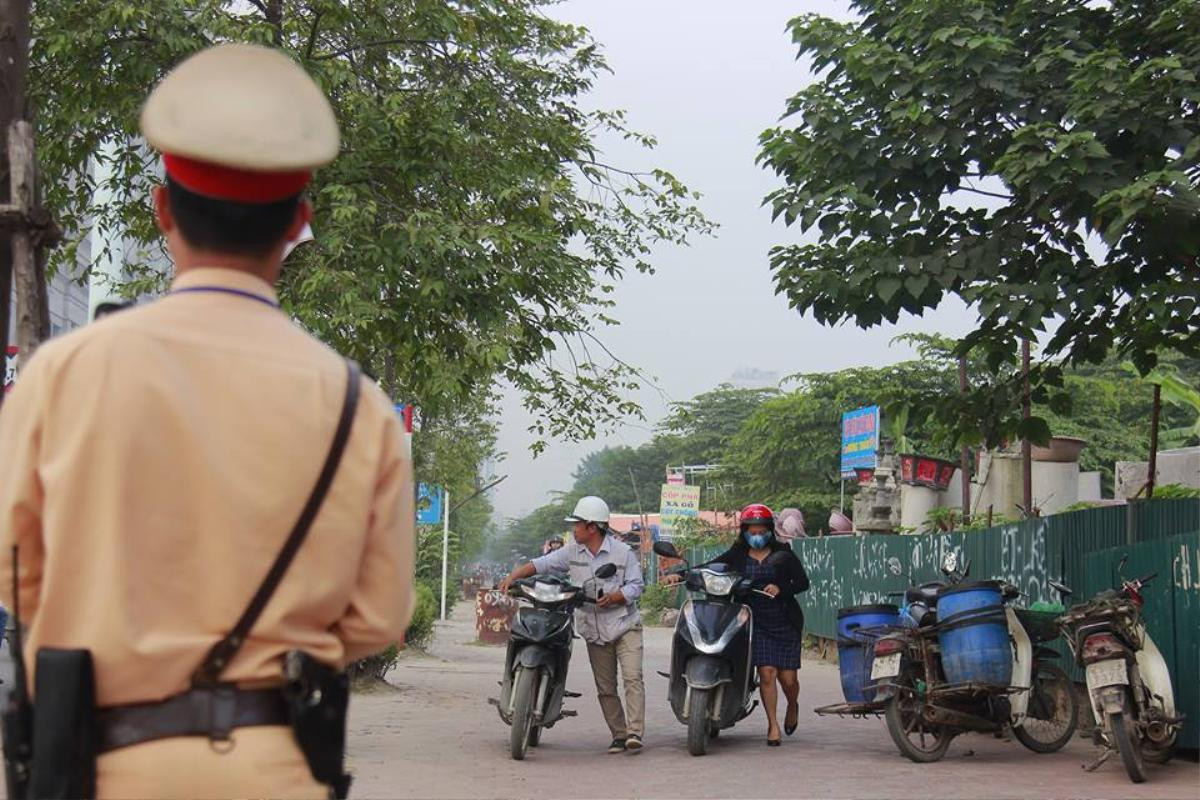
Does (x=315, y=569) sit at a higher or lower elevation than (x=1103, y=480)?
lower

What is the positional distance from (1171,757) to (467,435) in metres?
25.1

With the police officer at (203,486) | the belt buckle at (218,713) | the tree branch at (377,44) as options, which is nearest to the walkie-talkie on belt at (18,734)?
the police officer at (203,486)

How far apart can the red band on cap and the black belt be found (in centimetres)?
74

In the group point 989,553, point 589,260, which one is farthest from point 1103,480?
point 589,260

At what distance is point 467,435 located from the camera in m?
34.6

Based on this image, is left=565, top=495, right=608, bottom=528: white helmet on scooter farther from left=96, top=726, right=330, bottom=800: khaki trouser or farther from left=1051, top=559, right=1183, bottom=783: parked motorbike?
left=96, top=726, right=330, bottom=800: khaki trouser

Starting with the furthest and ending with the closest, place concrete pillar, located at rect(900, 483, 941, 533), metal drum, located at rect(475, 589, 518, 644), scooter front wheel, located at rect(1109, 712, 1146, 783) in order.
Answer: metal drum, located at rect(475, 589, 518, 644)
concrete pillar, located at rect(900, 483, 941, 533)
scooter front wheel, located at rect(1109, 712, 1146, 783)

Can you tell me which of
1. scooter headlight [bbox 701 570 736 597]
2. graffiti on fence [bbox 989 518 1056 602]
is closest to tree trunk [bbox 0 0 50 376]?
scooter headlight [bbox 701 570 736 597]

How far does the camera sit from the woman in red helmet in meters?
12.4

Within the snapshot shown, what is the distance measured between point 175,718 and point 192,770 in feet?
0.25

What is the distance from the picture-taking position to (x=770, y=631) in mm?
12422

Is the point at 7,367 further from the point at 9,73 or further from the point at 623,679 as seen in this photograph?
the point at 623,679

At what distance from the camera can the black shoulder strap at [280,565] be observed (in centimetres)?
229

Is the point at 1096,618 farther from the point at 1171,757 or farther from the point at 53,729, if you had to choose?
the point at 53,729
